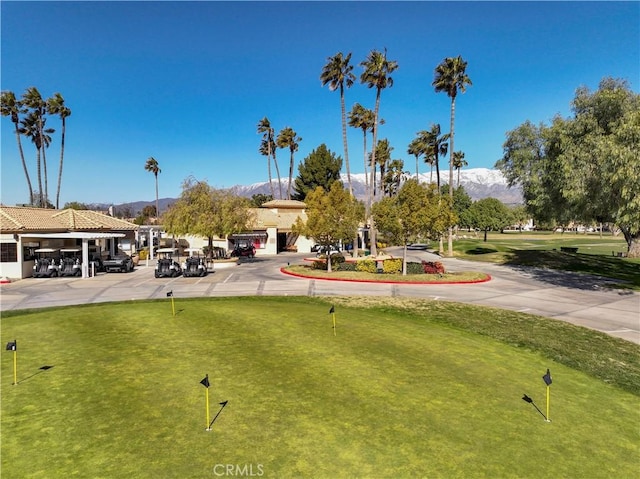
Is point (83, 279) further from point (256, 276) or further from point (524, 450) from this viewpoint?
point (524, 450)

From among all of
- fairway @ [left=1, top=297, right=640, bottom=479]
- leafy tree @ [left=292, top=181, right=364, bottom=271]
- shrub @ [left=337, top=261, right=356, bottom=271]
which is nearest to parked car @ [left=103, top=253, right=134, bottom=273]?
leafy tree @ [left=292, top=181, right=364, bottom=271]

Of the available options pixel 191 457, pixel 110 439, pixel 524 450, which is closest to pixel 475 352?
pixel 524 450

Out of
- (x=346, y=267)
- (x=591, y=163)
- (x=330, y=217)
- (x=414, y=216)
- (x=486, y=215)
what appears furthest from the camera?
(x=486, y=215)

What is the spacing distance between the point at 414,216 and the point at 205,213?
2212 centimetres

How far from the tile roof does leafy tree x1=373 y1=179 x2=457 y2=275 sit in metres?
29.4

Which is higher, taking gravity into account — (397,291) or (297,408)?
(297,408)

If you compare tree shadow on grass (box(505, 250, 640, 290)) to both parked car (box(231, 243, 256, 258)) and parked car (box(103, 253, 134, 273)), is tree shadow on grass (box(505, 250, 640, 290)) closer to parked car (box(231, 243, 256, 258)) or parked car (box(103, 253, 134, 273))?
parked car (box(231, 243, 256, 258))

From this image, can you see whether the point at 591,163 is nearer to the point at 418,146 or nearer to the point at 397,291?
the point at 397,291

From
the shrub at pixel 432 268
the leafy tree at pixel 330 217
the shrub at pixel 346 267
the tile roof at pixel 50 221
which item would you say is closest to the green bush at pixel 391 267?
the shrub at pixel 432 268

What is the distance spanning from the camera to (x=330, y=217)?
32.5 metres

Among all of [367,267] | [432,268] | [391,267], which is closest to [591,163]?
[432,268]

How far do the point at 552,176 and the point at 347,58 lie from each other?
2626cm

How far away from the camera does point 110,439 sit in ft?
20.7

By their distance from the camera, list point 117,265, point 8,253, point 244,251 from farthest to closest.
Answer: point 244,251 → point 117,265 → point 8,253
